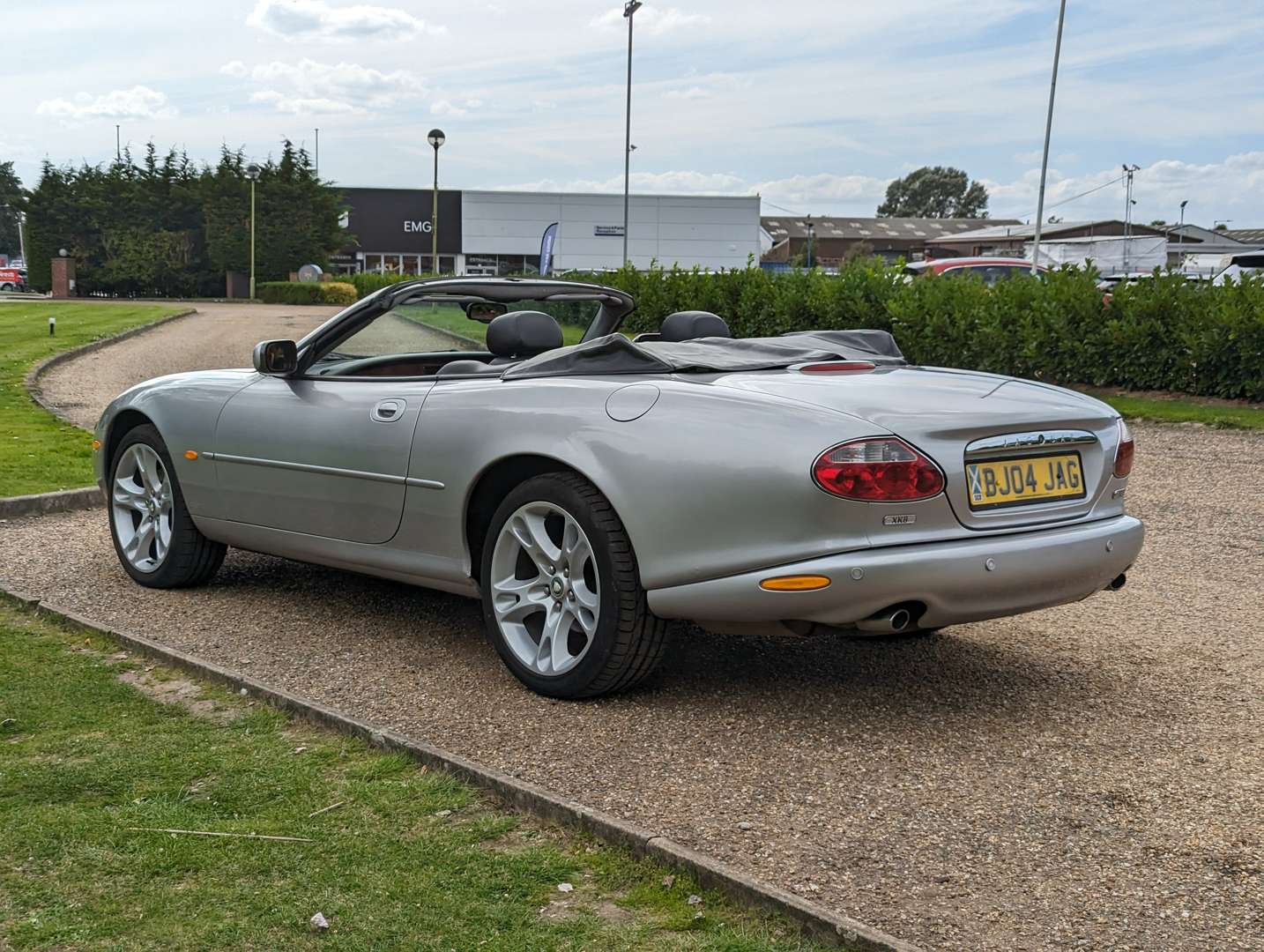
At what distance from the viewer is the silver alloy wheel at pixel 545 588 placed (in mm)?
4363

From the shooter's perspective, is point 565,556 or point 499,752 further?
point 565,556

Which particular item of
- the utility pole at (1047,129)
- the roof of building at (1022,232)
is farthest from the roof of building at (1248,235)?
the utility pole at (1047,129)

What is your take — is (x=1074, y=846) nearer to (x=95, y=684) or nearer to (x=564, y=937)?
(x=564, y=937)

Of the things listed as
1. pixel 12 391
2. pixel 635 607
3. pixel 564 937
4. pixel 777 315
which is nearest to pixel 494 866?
pixel 564 937

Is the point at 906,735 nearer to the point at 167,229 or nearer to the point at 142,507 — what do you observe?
the point at 142,507

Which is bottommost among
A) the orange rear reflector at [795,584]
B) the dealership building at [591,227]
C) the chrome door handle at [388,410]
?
Answer: the orange rear reflector at [795,584]

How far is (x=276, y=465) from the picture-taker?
550 centimetres

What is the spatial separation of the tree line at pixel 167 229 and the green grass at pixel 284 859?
62.1 m

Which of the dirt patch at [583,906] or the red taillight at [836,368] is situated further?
the red taillight at [836,368]

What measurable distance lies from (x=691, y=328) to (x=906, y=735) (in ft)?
6.66

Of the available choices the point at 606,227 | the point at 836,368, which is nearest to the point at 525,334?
the point at 836,368

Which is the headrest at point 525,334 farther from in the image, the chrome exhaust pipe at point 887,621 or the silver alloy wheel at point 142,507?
the silver alloy wheel at point 142,507

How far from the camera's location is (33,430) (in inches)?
483

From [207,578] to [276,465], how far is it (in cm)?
105
